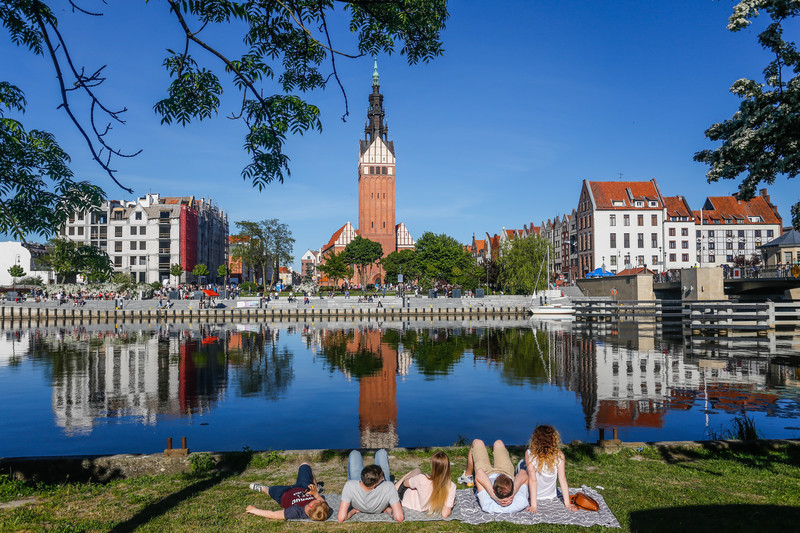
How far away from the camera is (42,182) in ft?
22.2

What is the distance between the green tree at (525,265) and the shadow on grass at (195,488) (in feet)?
273

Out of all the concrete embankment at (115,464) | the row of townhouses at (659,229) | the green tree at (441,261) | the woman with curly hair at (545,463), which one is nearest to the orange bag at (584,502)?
the woman with curly hair at (545,463)

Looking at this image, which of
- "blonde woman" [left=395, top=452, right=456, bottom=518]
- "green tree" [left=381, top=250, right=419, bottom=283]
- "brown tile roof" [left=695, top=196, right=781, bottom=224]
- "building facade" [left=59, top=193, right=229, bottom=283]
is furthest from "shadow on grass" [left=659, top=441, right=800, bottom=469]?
"building facade" [left=59, top=193, right=229, bottom=283]

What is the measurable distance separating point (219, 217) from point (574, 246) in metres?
90.4

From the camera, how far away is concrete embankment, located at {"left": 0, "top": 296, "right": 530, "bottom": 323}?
225 ft

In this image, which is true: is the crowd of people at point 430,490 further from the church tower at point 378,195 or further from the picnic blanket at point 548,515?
the church tower at point 378,195

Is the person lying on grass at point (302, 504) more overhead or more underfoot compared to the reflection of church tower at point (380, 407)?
more overhead

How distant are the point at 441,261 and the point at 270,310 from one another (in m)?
35.4

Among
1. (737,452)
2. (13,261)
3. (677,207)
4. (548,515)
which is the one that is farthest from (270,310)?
(13,261)

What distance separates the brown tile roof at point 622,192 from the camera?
9319 cm

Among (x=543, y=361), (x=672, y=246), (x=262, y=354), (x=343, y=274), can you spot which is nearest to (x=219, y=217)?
(x=343, y=274)

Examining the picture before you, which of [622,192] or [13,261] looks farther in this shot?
[13,261]

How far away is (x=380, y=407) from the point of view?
18266 mm

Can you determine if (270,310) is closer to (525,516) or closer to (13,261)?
(525,516)
